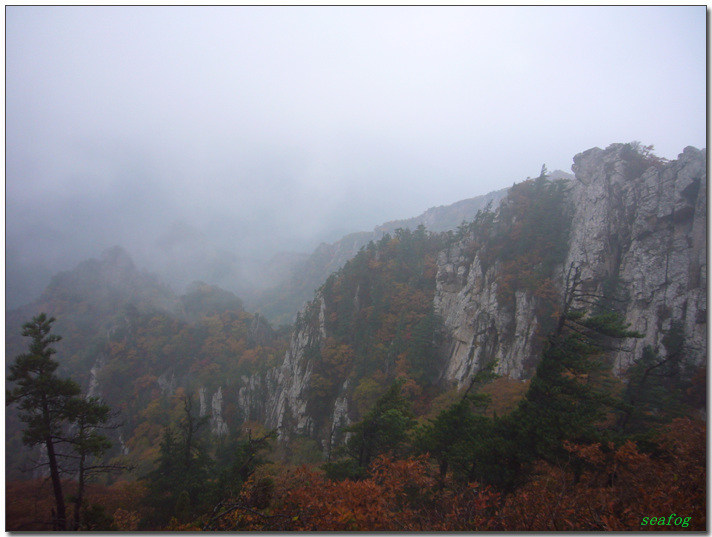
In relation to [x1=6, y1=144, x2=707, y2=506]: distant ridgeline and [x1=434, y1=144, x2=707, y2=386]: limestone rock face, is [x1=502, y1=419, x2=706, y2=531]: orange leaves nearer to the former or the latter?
[x1=6, y1=144, x2=707, y2=506]: distant ridgeline

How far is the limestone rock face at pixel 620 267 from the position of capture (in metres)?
17.6

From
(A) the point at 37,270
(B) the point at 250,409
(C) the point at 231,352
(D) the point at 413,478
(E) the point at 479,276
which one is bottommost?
(B) the point at 250,409

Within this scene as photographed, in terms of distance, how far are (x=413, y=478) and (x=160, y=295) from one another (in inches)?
3545

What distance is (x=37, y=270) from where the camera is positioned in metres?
75.7

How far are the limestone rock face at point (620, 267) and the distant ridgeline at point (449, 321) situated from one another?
11cm

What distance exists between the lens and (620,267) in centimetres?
2225

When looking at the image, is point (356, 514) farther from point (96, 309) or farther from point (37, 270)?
point (37, 270)

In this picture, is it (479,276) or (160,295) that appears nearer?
(479,276)

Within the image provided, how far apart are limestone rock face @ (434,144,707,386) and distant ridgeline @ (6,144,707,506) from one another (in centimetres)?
11

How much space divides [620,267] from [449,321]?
13.8m

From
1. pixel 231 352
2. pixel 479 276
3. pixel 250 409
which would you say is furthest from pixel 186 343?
pixel 479 276

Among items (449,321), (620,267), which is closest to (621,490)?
(620,267)

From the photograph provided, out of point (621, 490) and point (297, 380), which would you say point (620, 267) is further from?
point (297, 380)

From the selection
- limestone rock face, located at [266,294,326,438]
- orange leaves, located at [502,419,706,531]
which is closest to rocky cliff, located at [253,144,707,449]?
limestone rock face, located at [266,294,326,438]
